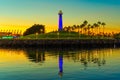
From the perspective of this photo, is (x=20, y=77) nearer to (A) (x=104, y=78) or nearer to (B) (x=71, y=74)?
(B) (x=71, y=74)

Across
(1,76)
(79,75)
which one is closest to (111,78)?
(79,75)

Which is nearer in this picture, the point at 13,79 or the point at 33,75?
the point at 13,79

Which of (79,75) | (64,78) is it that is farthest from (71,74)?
(64,78)

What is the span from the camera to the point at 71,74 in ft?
197

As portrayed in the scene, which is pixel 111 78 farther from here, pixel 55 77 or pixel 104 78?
pixel 55 77

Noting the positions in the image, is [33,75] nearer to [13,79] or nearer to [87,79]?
[13,79]

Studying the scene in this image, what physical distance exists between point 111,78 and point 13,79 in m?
15.4

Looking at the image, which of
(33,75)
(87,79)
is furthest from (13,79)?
(87,79)

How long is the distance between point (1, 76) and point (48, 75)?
→ 785 cm

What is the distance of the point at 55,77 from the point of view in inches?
2179

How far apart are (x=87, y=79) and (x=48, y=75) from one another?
7.73 meters

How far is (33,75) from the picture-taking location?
58.4m

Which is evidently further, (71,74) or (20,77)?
(71,74)

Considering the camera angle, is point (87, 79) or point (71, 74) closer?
point (87, 79)
